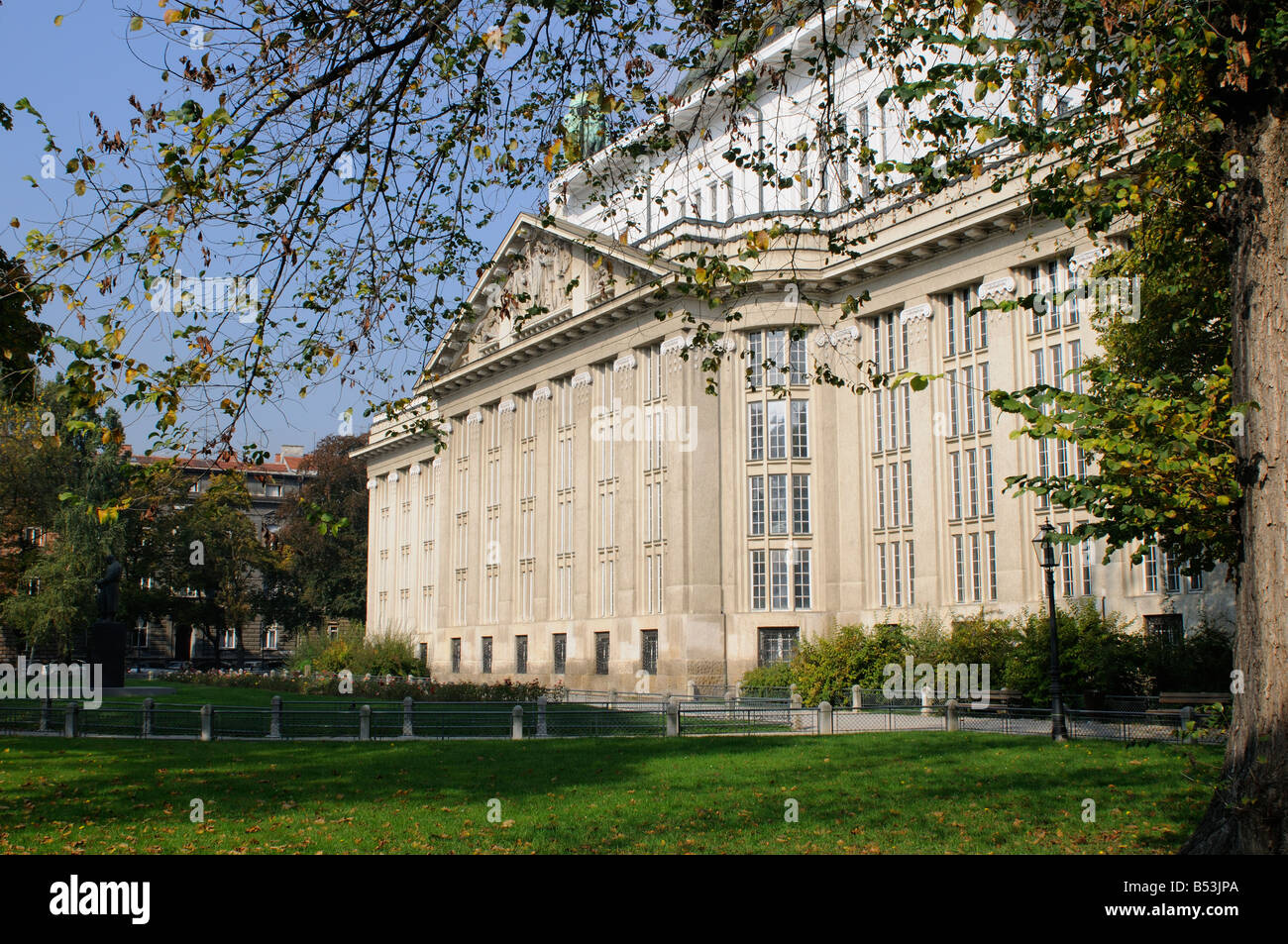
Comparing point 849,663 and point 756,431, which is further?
point 756,431

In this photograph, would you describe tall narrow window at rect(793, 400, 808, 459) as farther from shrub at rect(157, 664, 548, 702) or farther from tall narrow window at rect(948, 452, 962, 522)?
shrub at rect(157, 664, 548, 702)

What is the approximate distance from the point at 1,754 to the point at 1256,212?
2253cm

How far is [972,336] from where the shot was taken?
134 ft

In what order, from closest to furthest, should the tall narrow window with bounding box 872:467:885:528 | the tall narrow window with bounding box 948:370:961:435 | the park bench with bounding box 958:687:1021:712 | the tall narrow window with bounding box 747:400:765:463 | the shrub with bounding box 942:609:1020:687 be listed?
the park bench with bounding box 958:687:1021:712, the shrub with bounding box 942:609:1020:687, the tall narrow window with bounding box 948:370:961:435, the tall narrow window with bounding box 872:467:885:528, the tall narrow window with bounding box 747:400:765:463

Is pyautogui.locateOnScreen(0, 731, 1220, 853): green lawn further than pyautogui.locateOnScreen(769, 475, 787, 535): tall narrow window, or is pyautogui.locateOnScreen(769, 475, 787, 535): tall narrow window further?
pyautogui.locateOnScreen(769, 475, 787, 535): tall narrow window

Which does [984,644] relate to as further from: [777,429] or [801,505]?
[777,429]

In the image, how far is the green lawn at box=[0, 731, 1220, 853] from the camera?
1216cm

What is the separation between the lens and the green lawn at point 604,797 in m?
12.2

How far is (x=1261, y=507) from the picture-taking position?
27.3 feet

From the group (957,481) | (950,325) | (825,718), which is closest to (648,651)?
(957,481)

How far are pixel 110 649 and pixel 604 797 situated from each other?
3146 cm

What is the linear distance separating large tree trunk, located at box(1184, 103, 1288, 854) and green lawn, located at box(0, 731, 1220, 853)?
48.5 inches

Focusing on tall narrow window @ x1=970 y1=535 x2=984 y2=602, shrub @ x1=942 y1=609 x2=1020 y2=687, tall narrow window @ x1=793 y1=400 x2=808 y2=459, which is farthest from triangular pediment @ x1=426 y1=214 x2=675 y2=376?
shrub @ x1=942 y1=609 x2=1020 y2=687
